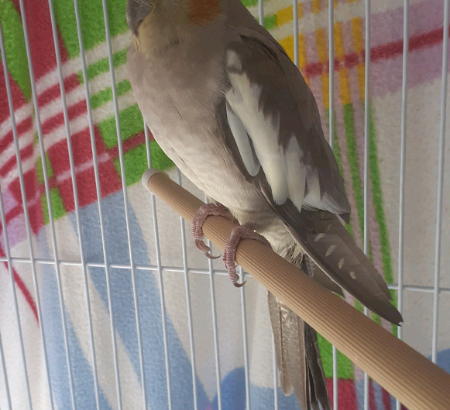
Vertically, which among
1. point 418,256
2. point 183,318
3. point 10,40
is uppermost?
point 10,40

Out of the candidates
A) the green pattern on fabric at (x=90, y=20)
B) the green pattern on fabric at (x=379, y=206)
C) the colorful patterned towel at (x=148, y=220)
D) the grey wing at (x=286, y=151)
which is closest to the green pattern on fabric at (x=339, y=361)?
the colorful patterned towel at (x=148, y=220)

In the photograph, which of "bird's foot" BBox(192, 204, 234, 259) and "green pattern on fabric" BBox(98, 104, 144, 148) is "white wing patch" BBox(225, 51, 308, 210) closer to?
"bird's foot" BBox(192, 204, 234, 259)

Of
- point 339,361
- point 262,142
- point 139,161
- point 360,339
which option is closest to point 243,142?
point 262,142

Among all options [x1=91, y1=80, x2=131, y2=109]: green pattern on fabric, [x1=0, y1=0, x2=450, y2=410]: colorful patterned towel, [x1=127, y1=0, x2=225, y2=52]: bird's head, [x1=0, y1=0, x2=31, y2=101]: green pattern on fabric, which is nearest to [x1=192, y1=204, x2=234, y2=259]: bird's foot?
[x1=0, y1=0, x2=450, y2=410]: colorful patterned towel

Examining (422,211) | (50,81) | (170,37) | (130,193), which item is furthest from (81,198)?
(422,211)

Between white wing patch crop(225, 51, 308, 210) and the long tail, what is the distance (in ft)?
0.59

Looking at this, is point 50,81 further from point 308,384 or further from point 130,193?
point 308,384

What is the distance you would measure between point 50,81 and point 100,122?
121 mm

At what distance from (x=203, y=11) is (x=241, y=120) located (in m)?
0.14

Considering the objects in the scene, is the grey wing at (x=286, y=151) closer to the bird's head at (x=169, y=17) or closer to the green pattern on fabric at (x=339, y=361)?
the bird's head at (x=169, y=17)

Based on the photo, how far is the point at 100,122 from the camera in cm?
76

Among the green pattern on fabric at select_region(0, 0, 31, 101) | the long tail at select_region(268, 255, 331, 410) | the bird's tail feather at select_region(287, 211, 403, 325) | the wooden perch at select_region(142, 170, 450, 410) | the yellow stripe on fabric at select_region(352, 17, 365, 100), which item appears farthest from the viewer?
the green pattern on fabric at select_region(0, 0, 31, 101)

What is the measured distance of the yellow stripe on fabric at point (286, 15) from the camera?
627 millimetres

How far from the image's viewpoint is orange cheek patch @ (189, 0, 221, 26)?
1.43 feet
